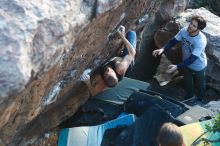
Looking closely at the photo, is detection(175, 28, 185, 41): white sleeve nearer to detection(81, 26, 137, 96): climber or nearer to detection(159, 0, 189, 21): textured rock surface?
detection(81, 26, 137, 96): climber

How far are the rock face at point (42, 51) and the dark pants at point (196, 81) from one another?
220 cm

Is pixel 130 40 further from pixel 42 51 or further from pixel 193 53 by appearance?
pixel 42 51

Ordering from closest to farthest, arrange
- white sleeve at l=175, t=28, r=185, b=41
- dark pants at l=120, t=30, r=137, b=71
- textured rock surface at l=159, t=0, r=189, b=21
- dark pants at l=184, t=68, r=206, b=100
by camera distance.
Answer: dark pants at l=120, t=30, r=137, b=71 < white sleeve at l=175, t=28, r=185, b=41 < dark pants at l=184, t=68, r=206, b=100 < textured rock surface at l=159, t=0, r=189, b=21

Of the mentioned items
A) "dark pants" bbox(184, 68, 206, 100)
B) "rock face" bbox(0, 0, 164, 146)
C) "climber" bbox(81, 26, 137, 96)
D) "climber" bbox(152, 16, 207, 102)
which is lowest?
"dark pants" bbox(184, 68, 206, 100)

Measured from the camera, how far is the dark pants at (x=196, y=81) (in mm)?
→ 8141

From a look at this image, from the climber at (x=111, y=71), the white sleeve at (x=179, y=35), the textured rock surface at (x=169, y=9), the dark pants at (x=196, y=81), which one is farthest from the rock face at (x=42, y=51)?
the textured rock surface at (x=169, y=9)

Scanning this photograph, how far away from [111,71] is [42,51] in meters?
2.59

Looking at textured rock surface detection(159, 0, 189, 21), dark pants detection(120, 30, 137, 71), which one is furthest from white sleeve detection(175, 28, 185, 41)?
textured rock surface detection(159, 0, 189, 21)

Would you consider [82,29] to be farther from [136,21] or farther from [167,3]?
[167,3]

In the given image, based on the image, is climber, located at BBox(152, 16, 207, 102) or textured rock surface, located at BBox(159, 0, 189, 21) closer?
climber, located at BBox(152, 16, 207, 102)

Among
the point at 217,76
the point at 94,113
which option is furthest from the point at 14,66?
the point at 217,76

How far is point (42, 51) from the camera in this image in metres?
4.21

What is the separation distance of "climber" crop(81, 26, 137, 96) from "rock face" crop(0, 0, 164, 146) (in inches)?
12.0

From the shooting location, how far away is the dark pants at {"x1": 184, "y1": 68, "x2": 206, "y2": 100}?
8141 mm
